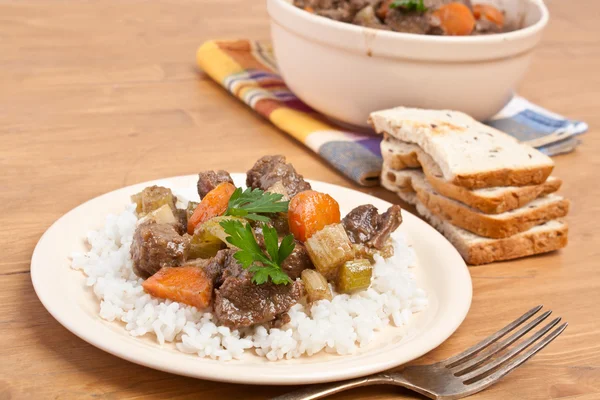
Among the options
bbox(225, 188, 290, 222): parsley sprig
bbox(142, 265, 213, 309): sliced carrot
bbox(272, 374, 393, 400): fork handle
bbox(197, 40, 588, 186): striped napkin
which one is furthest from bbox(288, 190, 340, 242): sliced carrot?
bbox(197, 40, 588, 186): striped napkin

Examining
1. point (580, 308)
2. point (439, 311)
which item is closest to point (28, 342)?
point (439, 311)

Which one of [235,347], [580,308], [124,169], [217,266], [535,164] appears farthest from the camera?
[124,169]

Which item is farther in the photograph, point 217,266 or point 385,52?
point 385,52

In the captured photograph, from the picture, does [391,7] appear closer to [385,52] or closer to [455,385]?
[385,52]

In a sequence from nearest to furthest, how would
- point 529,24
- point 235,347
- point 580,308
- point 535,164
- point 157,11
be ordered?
point 235,347, point 580,308, point 535,164, point 529,24, point 157,11

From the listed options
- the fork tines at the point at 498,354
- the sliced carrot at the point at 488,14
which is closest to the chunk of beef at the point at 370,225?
the fork tines at the point at 498,354

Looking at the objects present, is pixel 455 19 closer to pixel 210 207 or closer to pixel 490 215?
pixel 490 215

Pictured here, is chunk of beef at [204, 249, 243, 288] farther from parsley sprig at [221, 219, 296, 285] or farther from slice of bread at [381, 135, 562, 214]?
slice of bread at [381, 135, 562, 214]
